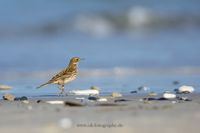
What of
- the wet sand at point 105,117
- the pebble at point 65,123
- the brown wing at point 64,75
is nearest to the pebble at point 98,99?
the wet sand at point 105,117

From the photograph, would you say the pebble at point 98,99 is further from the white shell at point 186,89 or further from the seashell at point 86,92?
the white shell at point 186,89

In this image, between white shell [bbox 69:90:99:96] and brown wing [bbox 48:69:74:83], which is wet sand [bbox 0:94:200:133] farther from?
brown wing [bbox 48:69:74:83]

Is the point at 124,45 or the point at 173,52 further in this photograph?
the point at 124,45

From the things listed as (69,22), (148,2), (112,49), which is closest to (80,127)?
(112,49)

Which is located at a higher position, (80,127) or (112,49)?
(112,49)

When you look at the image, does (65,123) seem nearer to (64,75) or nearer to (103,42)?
(64,75)

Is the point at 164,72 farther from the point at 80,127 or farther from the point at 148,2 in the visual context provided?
the point at 148,2

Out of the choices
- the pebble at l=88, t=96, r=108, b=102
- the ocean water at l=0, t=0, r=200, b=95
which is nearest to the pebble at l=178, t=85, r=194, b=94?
the ocean water at l=0, t=0, r=200, b=95
